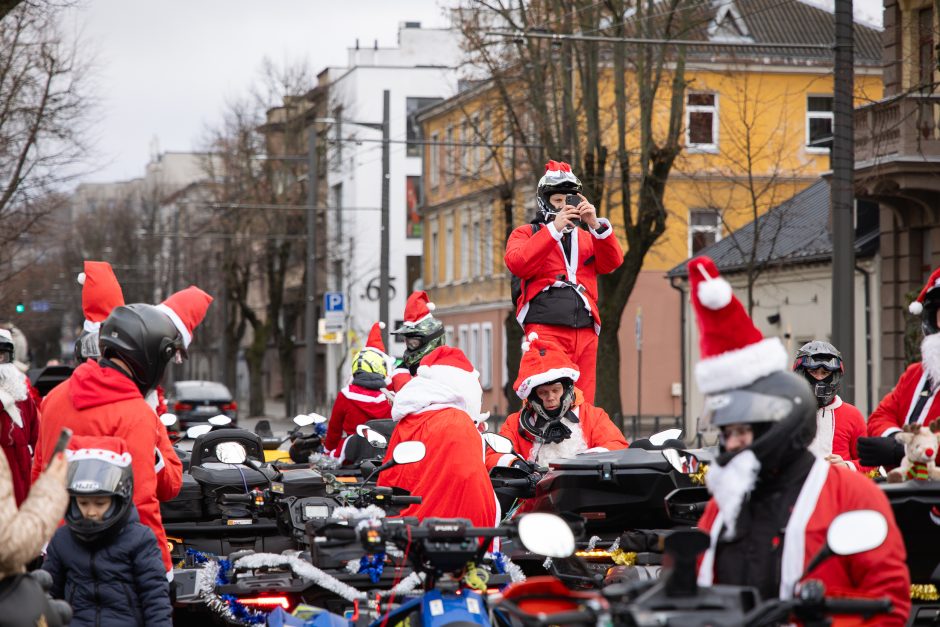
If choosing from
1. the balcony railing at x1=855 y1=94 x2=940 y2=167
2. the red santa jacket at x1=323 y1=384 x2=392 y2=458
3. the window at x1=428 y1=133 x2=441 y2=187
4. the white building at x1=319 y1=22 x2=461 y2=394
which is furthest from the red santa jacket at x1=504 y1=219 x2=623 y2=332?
the white building at x1=319 y1=22 x2=461 y2=394

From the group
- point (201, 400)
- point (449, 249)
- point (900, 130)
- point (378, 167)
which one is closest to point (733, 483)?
point (900, 130)

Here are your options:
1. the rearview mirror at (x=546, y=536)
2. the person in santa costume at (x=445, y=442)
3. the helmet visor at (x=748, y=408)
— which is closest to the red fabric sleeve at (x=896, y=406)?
the person in santa costume at (x=445, y=442)

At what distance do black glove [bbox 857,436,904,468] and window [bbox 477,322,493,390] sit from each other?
53348mm

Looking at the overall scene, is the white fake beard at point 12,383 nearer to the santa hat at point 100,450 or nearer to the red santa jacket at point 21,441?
the red santa jacket at point 21,441

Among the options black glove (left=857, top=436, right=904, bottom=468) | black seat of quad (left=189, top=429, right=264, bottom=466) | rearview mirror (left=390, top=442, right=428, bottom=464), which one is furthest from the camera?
black seat of quad (left=189, top=429, right=264, bottom=466)

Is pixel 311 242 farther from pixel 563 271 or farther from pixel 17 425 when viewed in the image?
pixel 17 425

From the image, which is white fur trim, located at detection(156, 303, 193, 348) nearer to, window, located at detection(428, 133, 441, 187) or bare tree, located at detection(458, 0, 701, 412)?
bare tree, located at detection(458, 0, 701, 412)

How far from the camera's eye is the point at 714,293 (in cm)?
534

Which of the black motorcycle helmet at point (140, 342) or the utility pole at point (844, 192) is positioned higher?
the utility pole at point (844, 192)

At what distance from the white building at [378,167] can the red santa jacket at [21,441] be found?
61.0 m

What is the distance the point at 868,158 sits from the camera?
97.1 ft

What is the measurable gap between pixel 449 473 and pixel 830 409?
143 inches

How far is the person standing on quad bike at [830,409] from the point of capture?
11195mm

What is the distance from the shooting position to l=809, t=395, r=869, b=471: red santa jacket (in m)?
11.2
